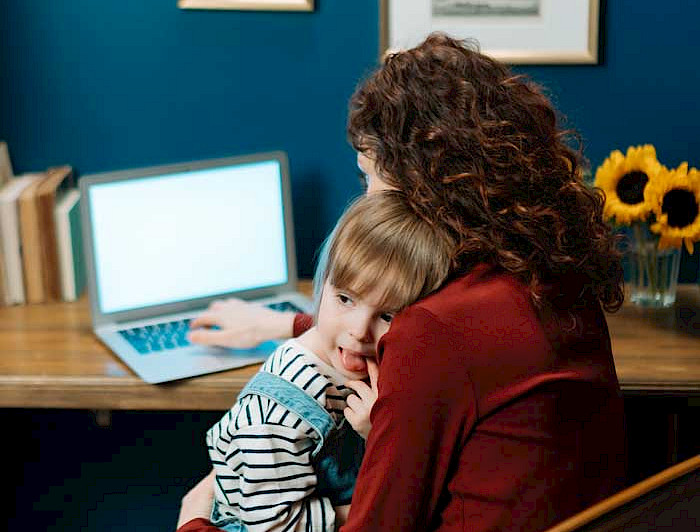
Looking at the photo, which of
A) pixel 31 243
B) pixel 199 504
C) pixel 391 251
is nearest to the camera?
pixel 391 251

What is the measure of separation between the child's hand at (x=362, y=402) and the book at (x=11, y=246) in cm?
104

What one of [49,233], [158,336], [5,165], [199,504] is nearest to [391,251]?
[199,504]

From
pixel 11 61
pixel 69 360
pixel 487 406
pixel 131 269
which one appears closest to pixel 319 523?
pixel 487 406

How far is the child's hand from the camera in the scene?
1458 millimetres

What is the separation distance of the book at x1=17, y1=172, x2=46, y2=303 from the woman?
1.04 metres

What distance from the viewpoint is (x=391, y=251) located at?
4.48 ft

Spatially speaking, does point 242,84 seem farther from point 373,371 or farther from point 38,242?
point 373,371

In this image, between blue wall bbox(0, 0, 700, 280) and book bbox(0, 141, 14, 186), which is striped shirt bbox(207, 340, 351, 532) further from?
book bbox(0, 141, 14, 186)

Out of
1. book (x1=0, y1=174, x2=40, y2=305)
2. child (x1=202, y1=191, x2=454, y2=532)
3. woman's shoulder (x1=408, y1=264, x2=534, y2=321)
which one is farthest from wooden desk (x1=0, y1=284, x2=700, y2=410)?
woman's shoulder (x1=408, y1=264, x2=534, y2=321)

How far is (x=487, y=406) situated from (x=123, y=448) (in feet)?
4.97

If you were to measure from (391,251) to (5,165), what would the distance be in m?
1.31

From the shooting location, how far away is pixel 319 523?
1518mm

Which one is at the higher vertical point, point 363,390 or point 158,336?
point 363,390

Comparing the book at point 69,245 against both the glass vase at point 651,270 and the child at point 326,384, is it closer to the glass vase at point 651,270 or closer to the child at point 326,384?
the child at point 326,384
